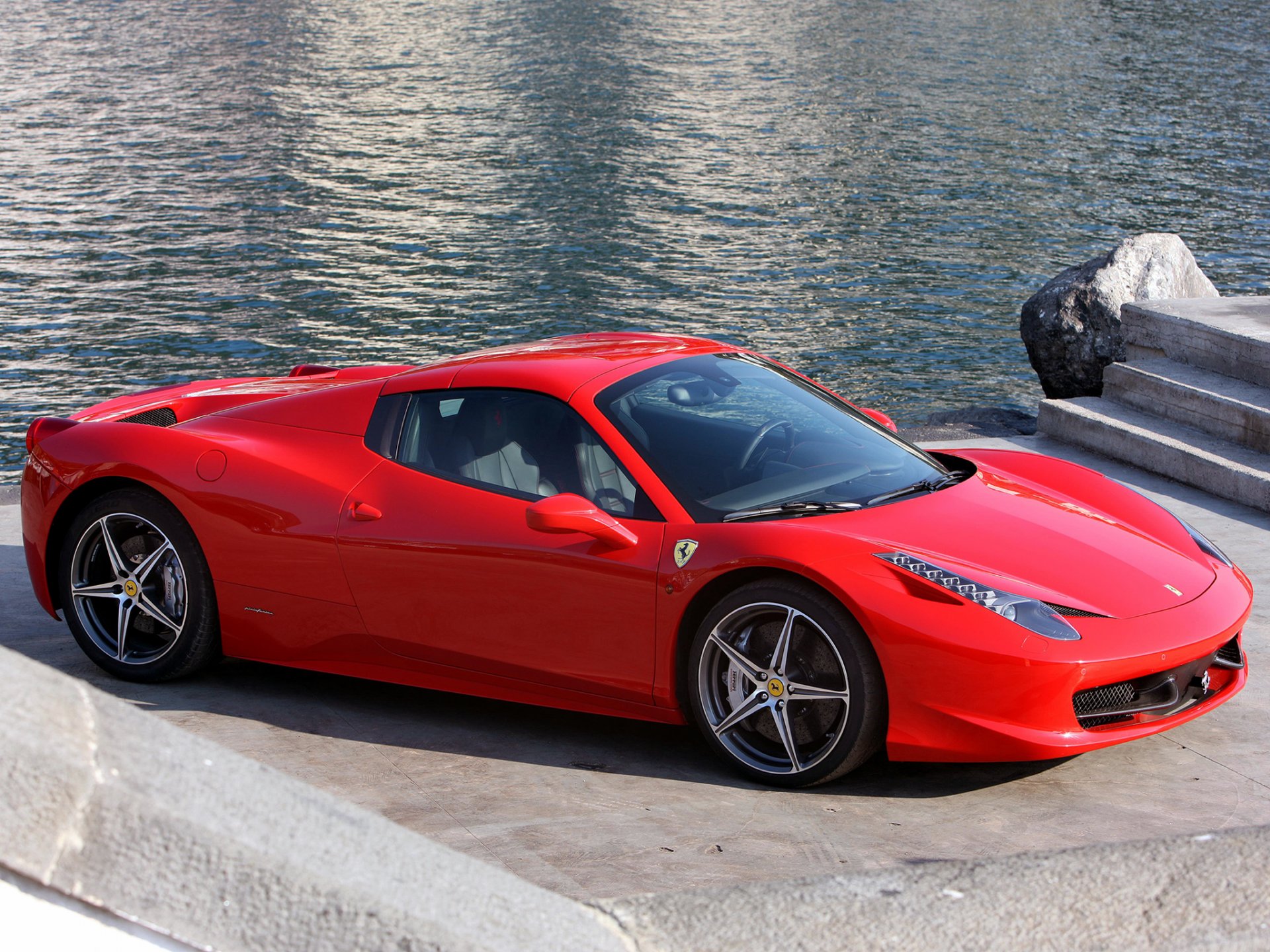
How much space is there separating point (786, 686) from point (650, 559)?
587mm

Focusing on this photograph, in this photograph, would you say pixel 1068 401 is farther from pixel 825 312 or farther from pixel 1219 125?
pixel 1219 125

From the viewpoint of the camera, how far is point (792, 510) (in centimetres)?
442

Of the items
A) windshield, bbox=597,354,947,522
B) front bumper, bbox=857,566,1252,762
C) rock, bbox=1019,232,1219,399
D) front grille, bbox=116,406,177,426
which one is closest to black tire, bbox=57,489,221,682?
front grille, bbox=116,406,177,426

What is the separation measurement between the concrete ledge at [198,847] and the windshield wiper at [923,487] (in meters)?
2.59

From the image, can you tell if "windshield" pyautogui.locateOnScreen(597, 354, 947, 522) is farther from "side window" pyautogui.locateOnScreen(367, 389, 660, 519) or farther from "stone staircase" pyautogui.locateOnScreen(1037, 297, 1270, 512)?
"stone staircase" pyautogui.locateOnScreen(1037, 297, 1270, 512)

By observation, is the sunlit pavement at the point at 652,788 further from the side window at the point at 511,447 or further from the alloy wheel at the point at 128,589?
the side window at the point at 511,447

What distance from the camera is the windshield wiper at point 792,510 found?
4389 millimetres

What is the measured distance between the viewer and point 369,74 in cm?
3922

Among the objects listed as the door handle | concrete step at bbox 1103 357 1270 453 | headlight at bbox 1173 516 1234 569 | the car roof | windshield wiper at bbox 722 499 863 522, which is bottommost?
concrete step at bbox 1103 357 1270 453

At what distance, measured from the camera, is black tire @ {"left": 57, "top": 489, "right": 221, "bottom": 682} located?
17.0 feet

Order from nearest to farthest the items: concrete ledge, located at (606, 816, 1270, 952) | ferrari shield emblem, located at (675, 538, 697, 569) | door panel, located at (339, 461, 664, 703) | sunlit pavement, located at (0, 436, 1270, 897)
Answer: concrete ledge, located at (606, 816, 1270, 952) → sunlit pavement, located at (0, 436, 1270, 897) → ferrari shield emblem, located at (675, 538, 697, 569) → door panel, located at (339, 461, 664, 703)

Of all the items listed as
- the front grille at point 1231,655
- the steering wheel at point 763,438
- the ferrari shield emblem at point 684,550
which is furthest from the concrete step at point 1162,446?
the ferrari shield emblem at point 684,550

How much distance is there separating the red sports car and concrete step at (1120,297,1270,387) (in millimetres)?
3667

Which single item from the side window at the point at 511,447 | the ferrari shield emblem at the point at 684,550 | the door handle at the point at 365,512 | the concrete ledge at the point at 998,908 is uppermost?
the side window at the point at 511,447
